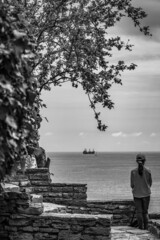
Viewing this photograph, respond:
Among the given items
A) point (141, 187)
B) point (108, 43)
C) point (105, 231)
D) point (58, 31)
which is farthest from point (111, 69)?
point (105, 231)

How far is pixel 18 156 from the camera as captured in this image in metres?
7.02

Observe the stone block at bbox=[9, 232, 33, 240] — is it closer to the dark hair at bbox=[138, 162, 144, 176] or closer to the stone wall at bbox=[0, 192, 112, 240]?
the stone wall at bbox=[0, 192, 112, 240]

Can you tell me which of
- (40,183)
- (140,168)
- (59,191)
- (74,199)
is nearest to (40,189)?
(40,183)

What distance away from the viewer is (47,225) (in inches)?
373

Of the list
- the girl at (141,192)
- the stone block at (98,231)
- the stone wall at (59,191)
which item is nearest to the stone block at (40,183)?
the stone wall at (59,191)

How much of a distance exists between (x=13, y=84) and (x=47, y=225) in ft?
13.6

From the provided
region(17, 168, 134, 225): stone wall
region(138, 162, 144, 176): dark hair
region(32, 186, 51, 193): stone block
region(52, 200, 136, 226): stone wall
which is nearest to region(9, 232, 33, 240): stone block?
region(17, 168, 134, 225): stone wall

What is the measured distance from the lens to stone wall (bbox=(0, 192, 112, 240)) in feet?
30.9

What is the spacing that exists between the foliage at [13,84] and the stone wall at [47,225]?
307 centimetres

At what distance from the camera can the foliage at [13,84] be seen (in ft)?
18.3

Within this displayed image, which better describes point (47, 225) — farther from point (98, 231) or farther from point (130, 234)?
point (130, 234)

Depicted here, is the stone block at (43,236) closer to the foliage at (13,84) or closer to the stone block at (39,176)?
the foliage at (13,84)

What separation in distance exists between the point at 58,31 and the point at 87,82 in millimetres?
1843

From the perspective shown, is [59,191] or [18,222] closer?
[18,222]
